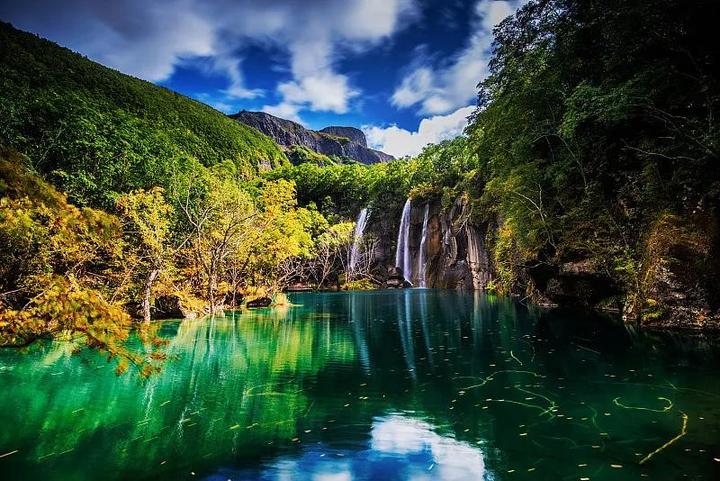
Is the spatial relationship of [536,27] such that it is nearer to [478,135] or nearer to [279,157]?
[478,135]

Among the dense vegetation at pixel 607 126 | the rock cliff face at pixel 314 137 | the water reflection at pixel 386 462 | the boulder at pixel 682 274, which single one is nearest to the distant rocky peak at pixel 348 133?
the rock cliff face at pixel 314 137

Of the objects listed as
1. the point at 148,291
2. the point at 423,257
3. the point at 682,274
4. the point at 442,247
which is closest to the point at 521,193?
the point at 682,274

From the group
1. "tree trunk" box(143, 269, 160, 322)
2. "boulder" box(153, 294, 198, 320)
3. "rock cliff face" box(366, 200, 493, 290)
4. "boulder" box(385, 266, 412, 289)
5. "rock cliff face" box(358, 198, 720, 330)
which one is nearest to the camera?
"rock cliff face" box(358, 198, 720, 330)

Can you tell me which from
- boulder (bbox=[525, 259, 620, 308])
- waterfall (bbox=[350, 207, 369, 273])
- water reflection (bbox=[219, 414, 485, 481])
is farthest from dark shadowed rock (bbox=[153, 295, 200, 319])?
waterfall (bbox=[350, 207, 369, 273])

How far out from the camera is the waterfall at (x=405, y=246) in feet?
182

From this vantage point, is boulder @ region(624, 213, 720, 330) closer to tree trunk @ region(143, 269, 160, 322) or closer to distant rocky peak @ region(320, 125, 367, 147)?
tree trunk @ region(143, 269, 160, 322)

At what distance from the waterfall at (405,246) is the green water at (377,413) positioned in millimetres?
42608

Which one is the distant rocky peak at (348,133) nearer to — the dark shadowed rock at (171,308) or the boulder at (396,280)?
the boulder at (396,280)

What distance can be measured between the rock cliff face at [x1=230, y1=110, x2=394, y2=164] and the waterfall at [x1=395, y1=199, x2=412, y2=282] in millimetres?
91681

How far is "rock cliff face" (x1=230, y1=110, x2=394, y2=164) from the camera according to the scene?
139000 mm

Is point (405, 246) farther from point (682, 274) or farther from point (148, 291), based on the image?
point (682, 274)

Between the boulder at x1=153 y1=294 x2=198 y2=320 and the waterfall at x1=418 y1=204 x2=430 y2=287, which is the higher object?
the waterfall at x1=418 y1=204 x2=430 y2=287

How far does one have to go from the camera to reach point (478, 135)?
29438 mm

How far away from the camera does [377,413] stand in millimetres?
6668
